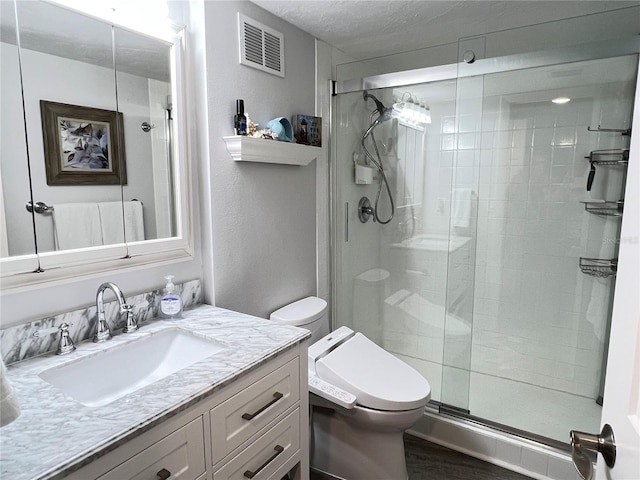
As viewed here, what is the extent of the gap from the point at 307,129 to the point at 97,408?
160 cm

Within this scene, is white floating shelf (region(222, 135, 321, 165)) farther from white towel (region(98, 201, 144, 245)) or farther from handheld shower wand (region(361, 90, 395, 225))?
handheld shower wand (region(361, 90, 395, 225))

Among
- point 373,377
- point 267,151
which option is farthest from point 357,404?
point 267,151

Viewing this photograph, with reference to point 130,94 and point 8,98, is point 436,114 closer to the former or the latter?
point 130,94

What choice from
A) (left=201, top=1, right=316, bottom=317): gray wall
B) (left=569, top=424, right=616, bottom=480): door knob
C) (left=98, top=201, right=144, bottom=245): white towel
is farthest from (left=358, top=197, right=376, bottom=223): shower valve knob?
(left=569, top=424, right=616, bottom=480): door knob

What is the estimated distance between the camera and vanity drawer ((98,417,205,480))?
35.3 inches

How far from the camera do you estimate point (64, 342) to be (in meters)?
1.24

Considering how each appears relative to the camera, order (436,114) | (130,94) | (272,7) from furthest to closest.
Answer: (436,114) < (272,7) < (130,94)

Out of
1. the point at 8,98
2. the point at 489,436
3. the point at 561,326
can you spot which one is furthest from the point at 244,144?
the point at 561,326

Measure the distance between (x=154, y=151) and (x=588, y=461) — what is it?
1567mm

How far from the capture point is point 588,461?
665 mm

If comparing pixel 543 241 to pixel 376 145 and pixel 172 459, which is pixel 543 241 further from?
pixel 172 459

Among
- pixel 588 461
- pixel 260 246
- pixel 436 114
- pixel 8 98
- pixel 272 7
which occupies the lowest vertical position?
pixel 588 461

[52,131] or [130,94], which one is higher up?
[130,94]

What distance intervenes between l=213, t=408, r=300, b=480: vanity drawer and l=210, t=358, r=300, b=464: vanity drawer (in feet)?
0.14
